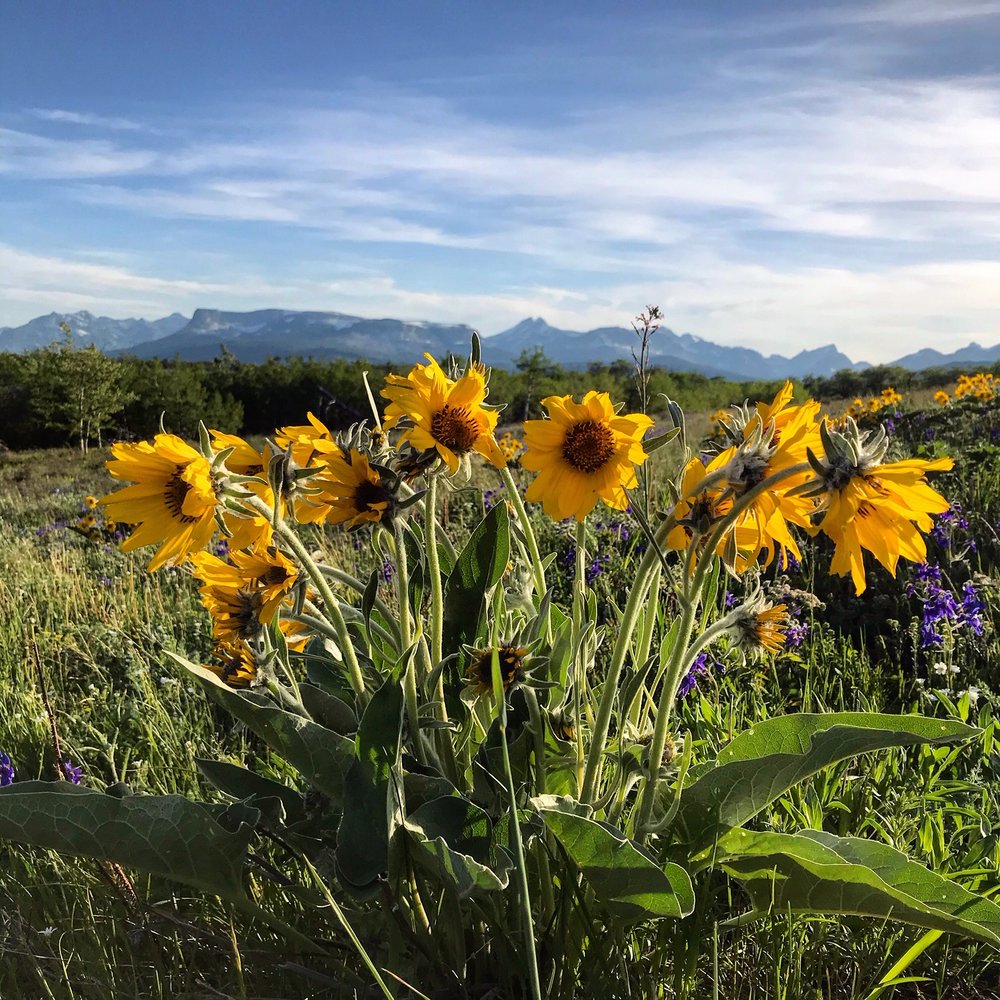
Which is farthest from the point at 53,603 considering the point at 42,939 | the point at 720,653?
the point at 720,653

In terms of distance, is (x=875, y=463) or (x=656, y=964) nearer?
(x=875, y=463)

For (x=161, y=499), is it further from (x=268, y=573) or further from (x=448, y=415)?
(x=448, y=415)

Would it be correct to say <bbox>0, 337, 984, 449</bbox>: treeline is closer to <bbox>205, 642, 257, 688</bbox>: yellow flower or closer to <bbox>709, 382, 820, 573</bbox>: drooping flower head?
<bbox>205, 642, 257, 688</bbox>: yellow flower

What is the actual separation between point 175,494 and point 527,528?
0.53 m

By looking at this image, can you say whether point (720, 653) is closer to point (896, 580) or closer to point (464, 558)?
point (896, 580)

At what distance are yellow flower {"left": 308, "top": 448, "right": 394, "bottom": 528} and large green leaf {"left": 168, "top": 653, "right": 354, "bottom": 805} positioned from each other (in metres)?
0.32

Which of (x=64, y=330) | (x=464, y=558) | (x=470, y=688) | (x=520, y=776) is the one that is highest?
(x=64, y=330)

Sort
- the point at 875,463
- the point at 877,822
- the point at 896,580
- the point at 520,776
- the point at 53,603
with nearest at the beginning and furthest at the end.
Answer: the point at 875,463 → the point at 520,776 → the point at 877,822 → the point at 896,580 → the point at 53,603

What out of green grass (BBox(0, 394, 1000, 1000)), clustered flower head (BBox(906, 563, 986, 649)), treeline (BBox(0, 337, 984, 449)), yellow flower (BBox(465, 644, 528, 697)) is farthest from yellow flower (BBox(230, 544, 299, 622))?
treeline (BBox(0, 337, 984, 449))

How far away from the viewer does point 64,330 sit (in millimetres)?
33469

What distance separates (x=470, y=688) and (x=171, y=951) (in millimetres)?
772

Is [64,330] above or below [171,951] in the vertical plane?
above

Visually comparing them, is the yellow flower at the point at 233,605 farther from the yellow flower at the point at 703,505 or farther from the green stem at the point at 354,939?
the yellow flower at the point at 703,505

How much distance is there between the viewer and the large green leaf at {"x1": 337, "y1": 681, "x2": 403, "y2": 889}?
3.57 feet
